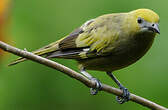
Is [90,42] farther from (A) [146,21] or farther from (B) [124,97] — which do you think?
(A) [146,21]

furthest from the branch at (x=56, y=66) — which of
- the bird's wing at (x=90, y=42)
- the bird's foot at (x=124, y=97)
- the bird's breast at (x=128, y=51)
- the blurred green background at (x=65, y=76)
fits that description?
the blurred green background at (x=65, y=76)

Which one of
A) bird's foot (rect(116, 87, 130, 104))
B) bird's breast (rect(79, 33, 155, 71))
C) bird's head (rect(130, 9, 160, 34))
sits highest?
bird's head (rect(130, 9, 160, 34))

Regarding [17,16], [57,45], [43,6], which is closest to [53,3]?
[43,6]

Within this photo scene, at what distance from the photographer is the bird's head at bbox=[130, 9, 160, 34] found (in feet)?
20.5

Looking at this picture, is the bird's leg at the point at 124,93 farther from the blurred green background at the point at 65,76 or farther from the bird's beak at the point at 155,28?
the bird's beak at the point at 155,28

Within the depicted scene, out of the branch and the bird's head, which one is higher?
the bird's head

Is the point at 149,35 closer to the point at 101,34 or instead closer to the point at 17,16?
the point at 101,34

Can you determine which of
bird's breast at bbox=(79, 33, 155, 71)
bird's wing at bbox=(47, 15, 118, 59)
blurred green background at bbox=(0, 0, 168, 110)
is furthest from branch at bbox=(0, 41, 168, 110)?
blurred green background at bbox=(0, 0, 168, 110)

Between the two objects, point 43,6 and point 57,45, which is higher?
point 43,6

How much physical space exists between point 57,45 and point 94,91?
2.75 feet

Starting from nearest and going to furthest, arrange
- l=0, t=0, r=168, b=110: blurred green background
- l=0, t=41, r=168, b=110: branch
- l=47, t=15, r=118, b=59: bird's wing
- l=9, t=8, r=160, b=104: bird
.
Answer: l=0, t=41, r=168, b=110: branch < l=9, t=8, r=160, b=104: bird < l=47, t=15, r=118, b=59: bird's wing < l=0, t=0, r=168, b=110: blurred green background

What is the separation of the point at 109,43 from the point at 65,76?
103 cm

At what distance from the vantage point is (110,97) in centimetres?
770

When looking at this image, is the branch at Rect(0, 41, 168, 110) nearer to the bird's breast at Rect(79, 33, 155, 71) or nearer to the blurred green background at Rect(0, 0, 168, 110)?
the bird's breast at Rect(79, 33, 155, 71)
